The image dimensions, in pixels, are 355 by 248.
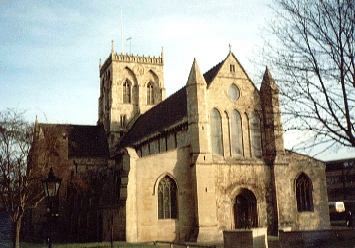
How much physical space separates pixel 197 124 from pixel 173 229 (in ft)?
26.1

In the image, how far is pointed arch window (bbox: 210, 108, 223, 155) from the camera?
33875 millimetres

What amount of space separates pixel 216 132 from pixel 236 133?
186 centimetres

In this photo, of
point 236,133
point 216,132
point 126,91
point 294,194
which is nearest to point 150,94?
point 126,91

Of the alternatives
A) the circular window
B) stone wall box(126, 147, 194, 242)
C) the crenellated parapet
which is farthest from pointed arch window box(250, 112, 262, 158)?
the crenellated parapet

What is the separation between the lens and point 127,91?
190ft

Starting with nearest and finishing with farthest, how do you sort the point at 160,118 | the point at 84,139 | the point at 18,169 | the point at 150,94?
the point at 18,169 < the point at 160,118 < the point at 84,139 < the point at 150,94

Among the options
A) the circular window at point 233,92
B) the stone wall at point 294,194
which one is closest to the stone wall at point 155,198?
the circular window at point 233,92

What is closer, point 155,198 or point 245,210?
point 155,198

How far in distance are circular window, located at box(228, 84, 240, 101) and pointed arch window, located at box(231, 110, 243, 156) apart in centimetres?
117

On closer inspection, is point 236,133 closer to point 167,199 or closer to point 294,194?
point 294,194

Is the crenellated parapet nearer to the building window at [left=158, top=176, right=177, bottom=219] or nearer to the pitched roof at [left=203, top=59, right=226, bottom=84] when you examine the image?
the pitched roof at [left=203, top=59, right=226, bottom=84]

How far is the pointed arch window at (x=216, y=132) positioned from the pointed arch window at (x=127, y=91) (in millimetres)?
25172

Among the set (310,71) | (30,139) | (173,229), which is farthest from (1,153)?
(310,71)

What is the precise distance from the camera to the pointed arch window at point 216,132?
33.9 meters
